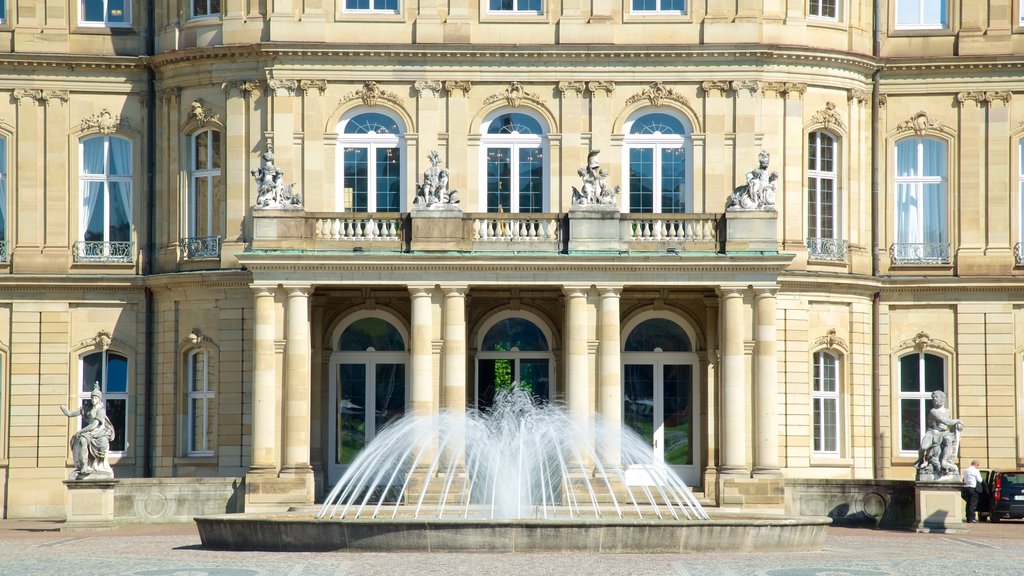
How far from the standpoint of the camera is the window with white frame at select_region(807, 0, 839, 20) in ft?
158

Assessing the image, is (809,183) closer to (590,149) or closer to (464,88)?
(590,149)

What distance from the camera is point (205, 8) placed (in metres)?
48.2

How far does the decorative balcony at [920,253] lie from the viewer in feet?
162

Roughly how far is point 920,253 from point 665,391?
746cm

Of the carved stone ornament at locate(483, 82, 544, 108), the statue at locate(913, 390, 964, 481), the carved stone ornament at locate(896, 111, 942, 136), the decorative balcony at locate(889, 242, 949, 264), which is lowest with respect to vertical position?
the statue at locate(913, 390, 964, 481)

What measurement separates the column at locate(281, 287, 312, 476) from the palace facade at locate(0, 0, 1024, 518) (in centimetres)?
6

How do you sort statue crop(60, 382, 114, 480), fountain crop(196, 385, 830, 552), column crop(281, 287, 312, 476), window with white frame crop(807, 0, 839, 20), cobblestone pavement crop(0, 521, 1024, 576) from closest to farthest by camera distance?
1. cobblestone pavement crop(0, 521, 1024, 576)
2. fountain crop(196, 385, 830, 552)
3. statue crop(60, 382, 114, 480)
4. column crop(281, 287, 312, 476)
5. window with white frame crop(807, 0, 839, 20)

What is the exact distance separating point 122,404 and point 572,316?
12153 millimetres

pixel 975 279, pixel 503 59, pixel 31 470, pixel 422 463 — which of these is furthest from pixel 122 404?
pixel 975 279

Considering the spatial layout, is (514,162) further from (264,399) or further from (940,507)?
(940,507)

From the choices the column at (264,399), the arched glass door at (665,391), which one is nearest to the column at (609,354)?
the arched glass door at (665,391)

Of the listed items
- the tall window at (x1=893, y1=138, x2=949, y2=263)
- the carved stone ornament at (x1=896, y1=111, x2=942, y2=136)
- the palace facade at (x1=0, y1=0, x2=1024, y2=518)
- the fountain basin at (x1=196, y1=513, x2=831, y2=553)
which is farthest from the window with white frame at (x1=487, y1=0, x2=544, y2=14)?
the fountain basin at (x1=196, y1=513, x2=831, y2=553)

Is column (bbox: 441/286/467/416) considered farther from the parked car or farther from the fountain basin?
the parked car

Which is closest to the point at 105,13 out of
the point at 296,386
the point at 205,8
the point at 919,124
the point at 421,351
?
the point at 205,8
